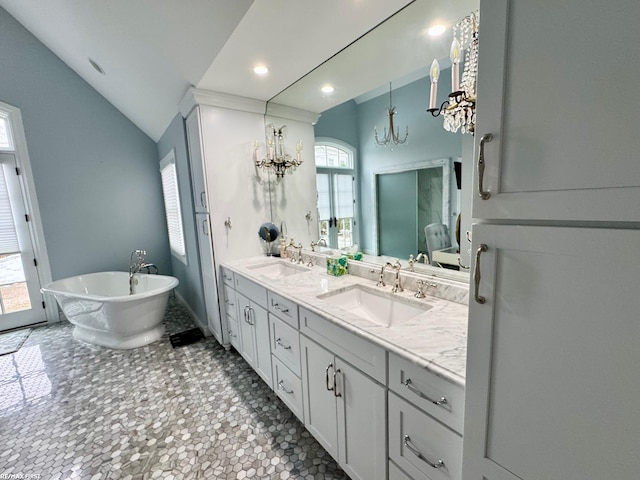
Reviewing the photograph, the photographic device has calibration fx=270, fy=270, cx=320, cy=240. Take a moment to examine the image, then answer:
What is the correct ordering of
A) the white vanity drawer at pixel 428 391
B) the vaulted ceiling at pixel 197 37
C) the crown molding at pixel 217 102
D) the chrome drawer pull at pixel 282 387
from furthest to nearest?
the crown molding at pixel 217 102
the chrome drawer pull at pixel 282 387
the vaulted ceiling at pixel 197 37
the white vanity drawer at pixel 428 391

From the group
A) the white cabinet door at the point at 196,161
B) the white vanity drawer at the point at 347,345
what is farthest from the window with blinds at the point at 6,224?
the white vanity drawer at the point at 347,345

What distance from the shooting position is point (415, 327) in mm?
1143

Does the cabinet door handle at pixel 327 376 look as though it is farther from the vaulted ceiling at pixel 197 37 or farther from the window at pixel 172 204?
the window at pixel 172 204

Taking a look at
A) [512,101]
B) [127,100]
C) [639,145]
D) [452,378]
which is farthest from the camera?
[127,100]

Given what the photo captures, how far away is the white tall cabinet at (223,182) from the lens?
2438 millimetres

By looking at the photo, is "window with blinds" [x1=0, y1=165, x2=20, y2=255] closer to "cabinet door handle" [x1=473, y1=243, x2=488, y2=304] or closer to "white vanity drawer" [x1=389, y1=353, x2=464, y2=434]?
"white vanity drawer" [x1=389, y1=353, x2=464, y2=434]

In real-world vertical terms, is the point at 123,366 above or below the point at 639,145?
below

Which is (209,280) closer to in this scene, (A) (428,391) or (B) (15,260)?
(A) (428,391)

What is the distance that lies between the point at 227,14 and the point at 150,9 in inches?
25.0

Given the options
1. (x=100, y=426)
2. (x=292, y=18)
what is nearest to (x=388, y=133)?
(x=292, y=18)

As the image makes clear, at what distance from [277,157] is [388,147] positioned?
1.23 meters

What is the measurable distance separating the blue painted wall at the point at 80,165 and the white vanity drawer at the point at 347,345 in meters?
3.69

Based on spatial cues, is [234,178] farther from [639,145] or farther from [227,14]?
[639,145]

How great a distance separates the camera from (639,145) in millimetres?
457
